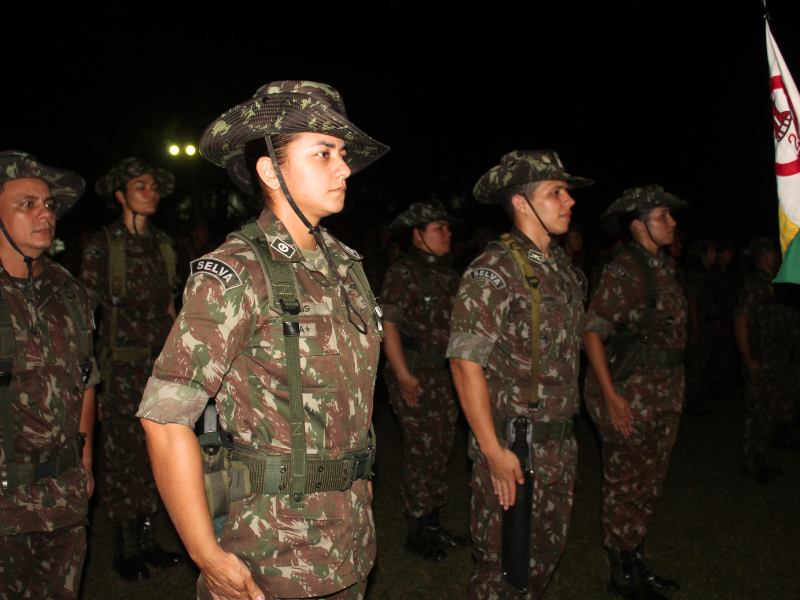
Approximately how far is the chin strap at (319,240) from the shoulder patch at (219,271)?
37cm

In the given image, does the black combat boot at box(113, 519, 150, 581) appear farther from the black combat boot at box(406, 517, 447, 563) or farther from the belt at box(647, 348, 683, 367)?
the belt at box(647, 348, 683, 367)

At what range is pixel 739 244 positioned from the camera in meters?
17.8

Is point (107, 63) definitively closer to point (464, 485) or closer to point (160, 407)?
point (464, 485)

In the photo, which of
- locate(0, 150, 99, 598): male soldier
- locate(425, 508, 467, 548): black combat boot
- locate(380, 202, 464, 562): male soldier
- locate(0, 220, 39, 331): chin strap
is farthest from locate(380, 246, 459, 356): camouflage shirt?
locate(0, 220, 39, 331): chin strap

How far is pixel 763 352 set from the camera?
684cm

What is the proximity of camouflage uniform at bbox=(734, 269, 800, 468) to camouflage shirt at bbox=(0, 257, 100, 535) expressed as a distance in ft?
20.7

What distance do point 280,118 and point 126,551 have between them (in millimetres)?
3867

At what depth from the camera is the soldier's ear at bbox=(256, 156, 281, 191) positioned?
2111 mm

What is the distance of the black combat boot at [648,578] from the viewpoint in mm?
4219

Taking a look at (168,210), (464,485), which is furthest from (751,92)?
(168,210)

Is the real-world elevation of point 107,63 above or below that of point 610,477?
above

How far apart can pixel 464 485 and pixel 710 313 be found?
626cm

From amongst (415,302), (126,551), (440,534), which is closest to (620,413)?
(440,534)

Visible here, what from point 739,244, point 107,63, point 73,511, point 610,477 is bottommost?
point 739,244
